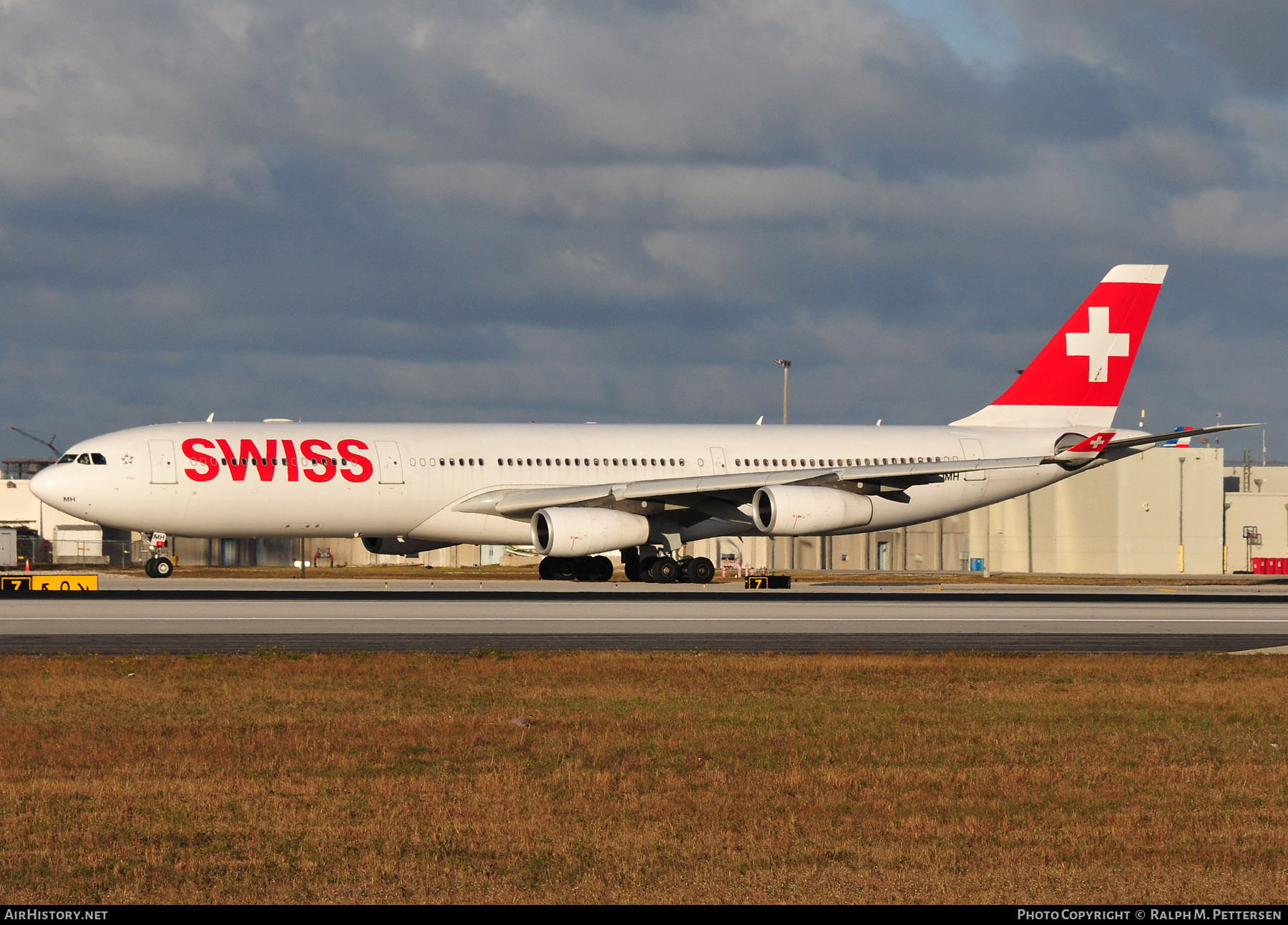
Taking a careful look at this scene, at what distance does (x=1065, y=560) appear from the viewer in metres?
82.4

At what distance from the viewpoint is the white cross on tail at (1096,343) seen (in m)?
52.4

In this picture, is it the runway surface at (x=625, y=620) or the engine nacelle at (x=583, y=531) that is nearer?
the runway surface at (x=625, y=620)

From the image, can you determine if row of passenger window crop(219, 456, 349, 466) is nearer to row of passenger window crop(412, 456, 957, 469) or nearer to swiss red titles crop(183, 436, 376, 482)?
swiss red titles crop(183, 436, 376, 482)

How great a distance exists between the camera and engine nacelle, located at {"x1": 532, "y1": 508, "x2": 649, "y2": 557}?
138 feet

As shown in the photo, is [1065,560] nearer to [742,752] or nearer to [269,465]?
[269,465]

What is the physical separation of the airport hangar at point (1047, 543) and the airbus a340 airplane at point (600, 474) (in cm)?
2957

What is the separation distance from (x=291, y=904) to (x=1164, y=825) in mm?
5978

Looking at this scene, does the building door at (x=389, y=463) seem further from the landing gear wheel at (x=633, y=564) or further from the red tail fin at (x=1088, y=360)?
the red tail fin at (x=1088, y=360)

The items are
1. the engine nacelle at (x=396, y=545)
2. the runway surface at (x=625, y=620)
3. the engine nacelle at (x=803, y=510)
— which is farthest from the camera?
the engine nacelle at (x=396, y=545)

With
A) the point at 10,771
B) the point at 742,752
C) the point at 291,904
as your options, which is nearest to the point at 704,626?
the point at 742,752

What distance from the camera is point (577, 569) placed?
4878cm

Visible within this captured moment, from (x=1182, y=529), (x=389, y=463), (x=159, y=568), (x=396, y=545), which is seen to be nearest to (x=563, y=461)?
(x=389, y=463)

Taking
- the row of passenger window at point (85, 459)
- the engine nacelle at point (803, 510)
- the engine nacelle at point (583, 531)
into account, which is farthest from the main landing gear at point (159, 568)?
the engine nacelle at point (803, 510)

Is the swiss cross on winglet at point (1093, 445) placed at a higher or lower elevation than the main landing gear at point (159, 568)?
higher
